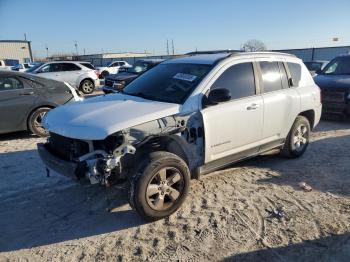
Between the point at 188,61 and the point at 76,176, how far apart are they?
8.16 feet

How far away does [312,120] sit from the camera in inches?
258

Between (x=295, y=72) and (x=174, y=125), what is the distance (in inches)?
116

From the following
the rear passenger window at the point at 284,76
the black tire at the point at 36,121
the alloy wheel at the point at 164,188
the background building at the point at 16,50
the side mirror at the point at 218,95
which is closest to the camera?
the alloy wheel at the point at 164,188

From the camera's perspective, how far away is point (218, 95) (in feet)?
14.5

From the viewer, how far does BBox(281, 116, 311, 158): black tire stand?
19.8 ft

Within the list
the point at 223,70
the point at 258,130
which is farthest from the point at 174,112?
the point at 258,130

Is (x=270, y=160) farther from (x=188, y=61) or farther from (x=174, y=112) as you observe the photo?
(x=174, y=112)

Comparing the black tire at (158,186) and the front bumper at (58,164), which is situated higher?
the front bumper at (58,164)

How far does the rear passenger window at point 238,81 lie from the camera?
4789 millimetres

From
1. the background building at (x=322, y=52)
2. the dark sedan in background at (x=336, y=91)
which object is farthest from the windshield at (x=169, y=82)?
the background building at (x=322, y=52)

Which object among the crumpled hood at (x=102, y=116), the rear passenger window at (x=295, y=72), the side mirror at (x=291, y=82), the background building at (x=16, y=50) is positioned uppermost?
the background building at (x=16, y=50)

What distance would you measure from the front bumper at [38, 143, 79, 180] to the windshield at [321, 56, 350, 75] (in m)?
9.02

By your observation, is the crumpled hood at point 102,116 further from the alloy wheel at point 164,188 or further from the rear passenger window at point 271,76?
the rear passenger window at point 271,76

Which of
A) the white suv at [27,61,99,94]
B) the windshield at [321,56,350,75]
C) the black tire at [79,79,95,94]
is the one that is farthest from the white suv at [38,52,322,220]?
the black tire at [79,79,95,94]
